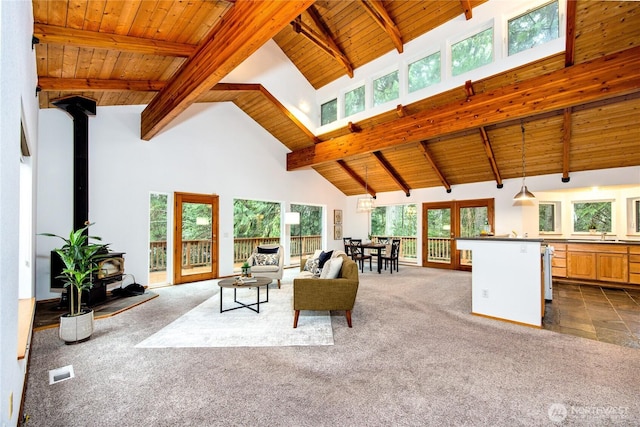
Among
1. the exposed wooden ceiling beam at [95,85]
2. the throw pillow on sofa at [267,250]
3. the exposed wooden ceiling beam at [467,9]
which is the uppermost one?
the exposed wooden ceiling beam at [467,9]

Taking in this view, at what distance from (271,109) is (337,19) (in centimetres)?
237

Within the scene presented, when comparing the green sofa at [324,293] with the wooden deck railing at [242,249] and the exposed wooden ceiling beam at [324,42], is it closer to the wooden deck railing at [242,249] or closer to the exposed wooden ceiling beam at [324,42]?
the wooden deck railing at [242,249]

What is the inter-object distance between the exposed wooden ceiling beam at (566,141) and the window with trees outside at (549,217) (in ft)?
3.48

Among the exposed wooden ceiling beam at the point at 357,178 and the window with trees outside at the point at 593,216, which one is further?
the exposed wooden ceiling beam at the point at 357,178

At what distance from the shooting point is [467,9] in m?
4.81

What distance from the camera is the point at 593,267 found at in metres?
5.86

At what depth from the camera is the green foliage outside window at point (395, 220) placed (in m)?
9.22

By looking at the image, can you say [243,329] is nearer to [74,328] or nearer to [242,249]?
[74,328]

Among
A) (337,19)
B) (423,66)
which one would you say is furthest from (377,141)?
(337,19)

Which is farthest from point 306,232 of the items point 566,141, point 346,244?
point 566,141

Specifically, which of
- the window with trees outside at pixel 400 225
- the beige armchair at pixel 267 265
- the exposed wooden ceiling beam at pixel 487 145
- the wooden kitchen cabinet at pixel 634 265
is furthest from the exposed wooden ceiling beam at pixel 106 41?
the wooden kitchen cabinet at pixel 634 265

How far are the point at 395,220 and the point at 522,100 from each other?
562cm

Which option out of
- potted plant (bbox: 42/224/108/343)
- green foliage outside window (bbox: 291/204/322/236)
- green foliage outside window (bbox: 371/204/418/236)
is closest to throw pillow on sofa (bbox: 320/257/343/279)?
potted plant (bbox: 42/224/108/343)

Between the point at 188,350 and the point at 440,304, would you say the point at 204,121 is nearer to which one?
the point at 188,350
